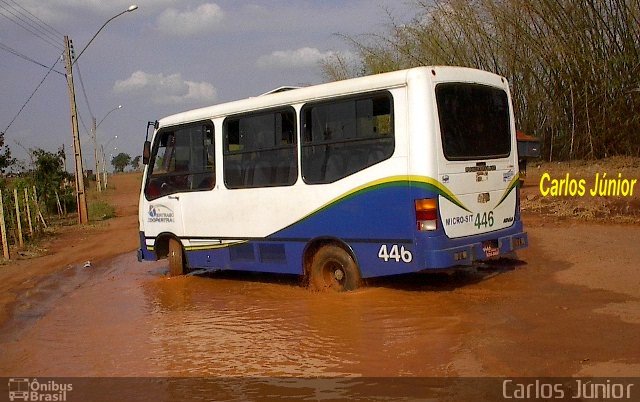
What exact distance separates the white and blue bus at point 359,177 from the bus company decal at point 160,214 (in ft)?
1.96

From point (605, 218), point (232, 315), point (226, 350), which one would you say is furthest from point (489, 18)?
point (226, 350)

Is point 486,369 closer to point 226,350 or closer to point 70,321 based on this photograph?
point 226,350

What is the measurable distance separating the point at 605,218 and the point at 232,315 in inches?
319

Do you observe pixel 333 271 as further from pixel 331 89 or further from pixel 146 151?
pixel 146 151

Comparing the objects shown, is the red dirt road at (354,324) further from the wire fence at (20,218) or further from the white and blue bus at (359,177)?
the wire fence at (20,218)

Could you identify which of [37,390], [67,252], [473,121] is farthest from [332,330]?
[67,252]

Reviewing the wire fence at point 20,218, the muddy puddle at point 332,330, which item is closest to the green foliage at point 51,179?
the wire fence at point 20,218

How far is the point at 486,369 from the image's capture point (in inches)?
186

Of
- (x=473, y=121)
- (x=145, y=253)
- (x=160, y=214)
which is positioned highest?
(x=473, y=121)

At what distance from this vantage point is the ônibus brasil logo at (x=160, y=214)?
968 cm

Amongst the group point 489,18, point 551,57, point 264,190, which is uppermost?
point 489,18

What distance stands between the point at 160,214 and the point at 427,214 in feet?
16.0

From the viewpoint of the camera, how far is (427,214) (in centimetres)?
654

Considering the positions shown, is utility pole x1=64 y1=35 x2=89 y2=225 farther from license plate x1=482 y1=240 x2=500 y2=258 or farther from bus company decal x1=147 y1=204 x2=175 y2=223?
license plate x1=482 y1=240 x2=500 y2=258
